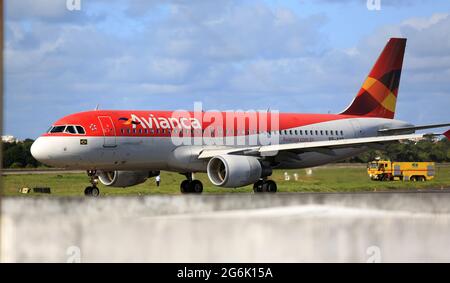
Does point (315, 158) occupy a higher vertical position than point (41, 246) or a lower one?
higher

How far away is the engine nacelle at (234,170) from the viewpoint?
121 ft

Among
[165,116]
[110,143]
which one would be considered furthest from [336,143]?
[110,143]

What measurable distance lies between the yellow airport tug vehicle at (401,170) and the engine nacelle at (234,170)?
12512 mm

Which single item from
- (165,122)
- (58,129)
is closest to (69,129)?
(58,129)

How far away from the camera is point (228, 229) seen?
13.1 metres

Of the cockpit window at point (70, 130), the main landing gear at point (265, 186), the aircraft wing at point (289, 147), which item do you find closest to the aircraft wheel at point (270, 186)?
the main landing gear at point (265, 186)

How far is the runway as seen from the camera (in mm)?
12633

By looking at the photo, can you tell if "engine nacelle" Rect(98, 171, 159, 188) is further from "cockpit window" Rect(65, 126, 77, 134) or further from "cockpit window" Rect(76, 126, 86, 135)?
"cockpit window" Rect(65, 126, 77, 134)

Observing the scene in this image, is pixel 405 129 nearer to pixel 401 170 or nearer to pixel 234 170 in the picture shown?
pixel 401 170

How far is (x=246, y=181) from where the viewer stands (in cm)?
3722

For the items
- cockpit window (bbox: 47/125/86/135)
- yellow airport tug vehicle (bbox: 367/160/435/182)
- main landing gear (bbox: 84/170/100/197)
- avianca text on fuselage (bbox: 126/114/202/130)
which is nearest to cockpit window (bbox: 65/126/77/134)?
cockpit window (bbox: 47/125/86/135)
